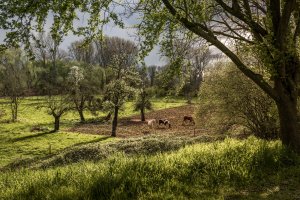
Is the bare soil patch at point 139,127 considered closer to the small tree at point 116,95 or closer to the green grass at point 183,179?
the small tree at point 116,95

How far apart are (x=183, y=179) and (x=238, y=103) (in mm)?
18002

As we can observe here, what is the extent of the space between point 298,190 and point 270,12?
21.4 feet

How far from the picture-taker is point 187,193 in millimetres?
8852

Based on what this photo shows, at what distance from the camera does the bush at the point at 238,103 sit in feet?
85.8

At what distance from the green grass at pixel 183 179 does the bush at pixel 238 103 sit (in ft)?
46.1

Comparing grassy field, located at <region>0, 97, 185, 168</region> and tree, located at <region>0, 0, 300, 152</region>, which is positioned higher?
tree, located at <region>0, 0, 300, 152</region>

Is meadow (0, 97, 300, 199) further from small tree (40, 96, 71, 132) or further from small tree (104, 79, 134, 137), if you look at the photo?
small tree (40, 96, 71, 132)

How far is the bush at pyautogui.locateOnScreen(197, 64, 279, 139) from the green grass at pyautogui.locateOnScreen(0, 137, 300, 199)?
14063 millimetres

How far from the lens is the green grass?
8728mm

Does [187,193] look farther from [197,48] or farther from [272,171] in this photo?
[197,48]

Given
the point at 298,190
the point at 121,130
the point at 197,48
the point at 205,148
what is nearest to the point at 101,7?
the point at 197,48

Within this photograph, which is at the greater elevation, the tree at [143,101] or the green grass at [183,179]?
the tree at [143,101]

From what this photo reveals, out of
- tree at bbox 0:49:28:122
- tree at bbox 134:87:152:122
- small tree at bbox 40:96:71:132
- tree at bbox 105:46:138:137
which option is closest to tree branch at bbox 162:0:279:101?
tree at bbox 105:46:138:137

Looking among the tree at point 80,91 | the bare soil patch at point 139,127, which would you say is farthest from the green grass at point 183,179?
the tree at point 80,91
